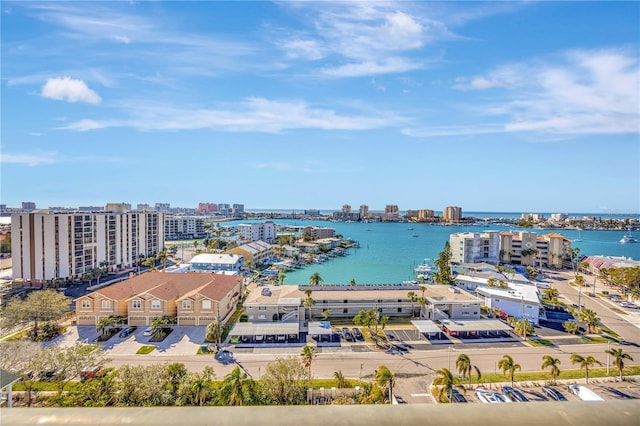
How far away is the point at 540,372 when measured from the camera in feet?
32.5

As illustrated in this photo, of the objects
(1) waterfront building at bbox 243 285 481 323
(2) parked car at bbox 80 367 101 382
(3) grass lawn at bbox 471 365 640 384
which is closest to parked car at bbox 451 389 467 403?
(3) grass lawn at bbox 471 365 640 384

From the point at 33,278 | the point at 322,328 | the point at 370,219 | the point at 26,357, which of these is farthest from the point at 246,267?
the point at 370,219

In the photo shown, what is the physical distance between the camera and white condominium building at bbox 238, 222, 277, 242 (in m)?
42.6

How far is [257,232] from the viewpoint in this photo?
43.0m

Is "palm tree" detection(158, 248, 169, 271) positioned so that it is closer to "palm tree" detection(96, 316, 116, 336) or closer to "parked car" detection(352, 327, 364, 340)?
"palm tree" detection(96, 316, 116, 336)

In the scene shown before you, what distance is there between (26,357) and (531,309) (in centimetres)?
1744

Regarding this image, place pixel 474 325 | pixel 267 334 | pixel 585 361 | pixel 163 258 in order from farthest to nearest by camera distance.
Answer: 1. pixel 163 258
2. pixel 474 325
3. pixel 267 334
4. pixel 585 361

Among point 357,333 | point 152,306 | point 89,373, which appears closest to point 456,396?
point 357,333

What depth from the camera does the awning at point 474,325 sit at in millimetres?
12766

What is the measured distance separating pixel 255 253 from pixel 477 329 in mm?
18600

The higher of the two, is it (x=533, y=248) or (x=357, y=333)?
(x=533, y=248)

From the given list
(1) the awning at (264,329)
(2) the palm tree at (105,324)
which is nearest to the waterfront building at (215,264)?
(2) the palm tree at (105,324)

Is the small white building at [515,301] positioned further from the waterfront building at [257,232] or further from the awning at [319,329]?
the waterfront building at [257,232]

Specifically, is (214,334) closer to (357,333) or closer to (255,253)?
(357,333)
